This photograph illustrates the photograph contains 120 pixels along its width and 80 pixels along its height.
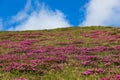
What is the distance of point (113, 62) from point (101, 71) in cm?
406

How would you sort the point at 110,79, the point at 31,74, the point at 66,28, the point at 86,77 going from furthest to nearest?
the point at 66,28 → the point at 31,74 → the point at 86,77 → the point at 110,79

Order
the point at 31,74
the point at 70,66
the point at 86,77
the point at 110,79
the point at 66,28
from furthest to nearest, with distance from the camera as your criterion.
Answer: the point at 66,28 < the point at 70,66 < the point at 31,74 < the point at 86,77 < the point at 110,79

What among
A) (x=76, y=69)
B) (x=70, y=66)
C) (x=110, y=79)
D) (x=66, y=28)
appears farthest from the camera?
(x=66, y=28)

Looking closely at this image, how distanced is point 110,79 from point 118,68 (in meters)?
5.28

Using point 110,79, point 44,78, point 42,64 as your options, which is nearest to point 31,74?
point 44,78

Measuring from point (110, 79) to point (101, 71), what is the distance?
11.5 feet

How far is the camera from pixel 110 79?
43.7 feet

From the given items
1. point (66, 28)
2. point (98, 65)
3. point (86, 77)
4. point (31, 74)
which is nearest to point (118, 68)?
point (98, 65)

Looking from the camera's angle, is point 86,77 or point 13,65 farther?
point 13,65

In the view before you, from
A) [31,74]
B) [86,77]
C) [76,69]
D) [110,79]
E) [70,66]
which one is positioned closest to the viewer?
[110,79]

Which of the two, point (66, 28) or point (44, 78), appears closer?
point (44, 78)

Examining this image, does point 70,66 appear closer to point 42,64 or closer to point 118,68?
point 42,64

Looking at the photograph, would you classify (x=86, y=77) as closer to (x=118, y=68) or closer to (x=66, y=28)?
(x=118, y=68)

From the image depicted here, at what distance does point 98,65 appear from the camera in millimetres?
19906
